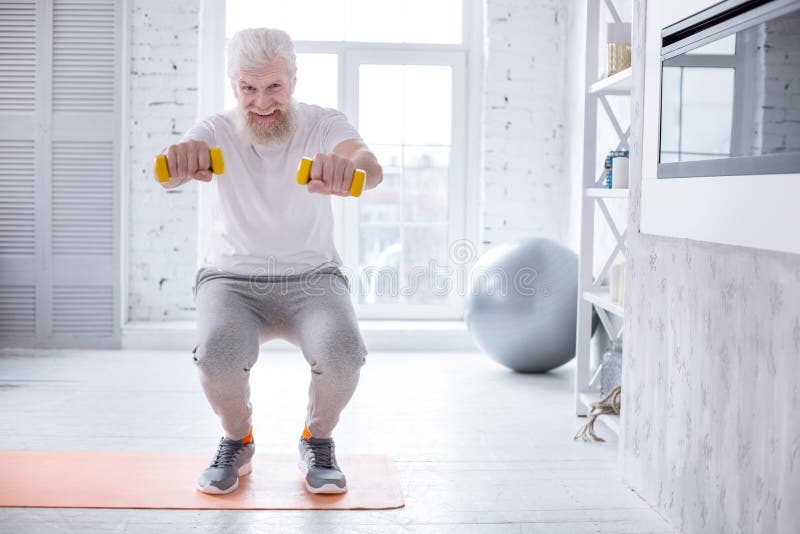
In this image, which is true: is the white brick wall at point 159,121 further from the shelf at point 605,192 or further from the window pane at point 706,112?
the window pane at point 706,112

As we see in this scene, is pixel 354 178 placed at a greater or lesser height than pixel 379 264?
greater

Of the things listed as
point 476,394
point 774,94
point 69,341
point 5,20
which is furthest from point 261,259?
point 5,20

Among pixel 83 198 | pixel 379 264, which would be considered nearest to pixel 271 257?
pixel 83 198

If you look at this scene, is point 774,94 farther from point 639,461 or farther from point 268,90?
point 268,90

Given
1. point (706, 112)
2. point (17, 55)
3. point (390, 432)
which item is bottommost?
point (390, 432)

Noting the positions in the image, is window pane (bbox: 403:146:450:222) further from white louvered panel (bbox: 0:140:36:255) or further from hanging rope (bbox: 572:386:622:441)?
hanging rope (bbox: 572:386:622:441)

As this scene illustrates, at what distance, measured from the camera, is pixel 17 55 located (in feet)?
15.3

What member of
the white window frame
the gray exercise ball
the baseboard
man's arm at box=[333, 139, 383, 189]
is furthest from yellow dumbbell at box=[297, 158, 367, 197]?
the white window frame

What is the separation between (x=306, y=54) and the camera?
5.19 meters

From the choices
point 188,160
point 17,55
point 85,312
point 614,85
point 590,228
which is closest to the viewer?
point 188,160

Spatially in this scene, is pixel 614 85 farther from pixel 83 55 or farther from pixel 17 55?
pixel 17 55

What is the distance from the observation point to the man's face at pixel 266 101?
2.45 meters

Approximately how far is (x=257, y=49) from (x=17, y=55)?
2.82 meters

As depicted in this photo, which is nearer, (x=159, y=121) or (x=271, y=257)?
(x=271, y=257)
